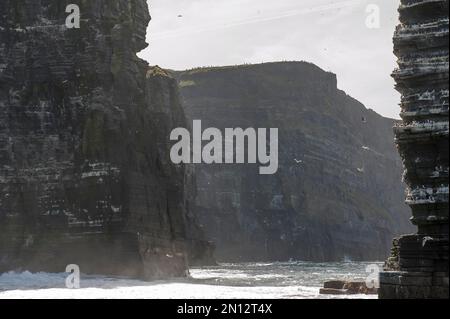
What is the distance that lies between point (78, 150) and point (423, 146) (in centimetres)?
4112

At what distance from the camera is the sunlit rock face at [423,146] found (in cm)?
2820

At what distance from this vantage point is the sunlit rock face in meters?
28.2

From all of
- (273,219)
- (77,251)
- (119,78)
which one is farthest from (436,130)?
(273,219)

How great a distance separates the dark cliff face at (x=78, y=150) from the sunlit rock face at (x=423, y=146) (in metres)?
35.1

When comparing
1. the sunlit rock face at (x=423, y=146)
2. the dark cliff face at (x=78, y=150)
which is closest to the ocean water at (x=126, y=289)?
the dark cliff face at (x=78, y=150)

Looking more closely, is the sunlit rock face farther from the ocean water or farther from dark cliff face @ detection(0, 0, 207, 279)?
dark cliff face @ detection(0, 0, 207, 279)

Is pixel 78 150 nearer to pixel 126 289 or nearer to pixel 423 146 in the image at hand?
pixel 126 289

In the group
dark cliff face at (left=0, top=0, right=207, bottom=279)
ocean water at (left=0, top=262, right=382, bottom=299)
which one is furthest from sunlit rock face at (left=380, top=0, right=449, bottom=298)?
dark cliff face at (left=0, top=0, right=207, bottom=279)

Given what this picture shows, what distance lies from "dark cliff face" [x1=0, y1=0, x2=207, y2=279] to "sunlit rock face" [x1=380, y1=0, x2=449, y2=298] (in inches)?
1384

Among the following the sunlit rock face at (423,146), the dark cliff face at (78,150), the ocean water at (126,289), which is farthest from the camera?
the dark cliff face at (78,150)

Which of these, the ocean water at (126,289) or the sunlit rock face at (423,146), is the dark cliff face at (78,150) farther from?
the sunlit rock face at (423,146)

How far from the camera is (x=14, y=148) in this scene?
215 feet

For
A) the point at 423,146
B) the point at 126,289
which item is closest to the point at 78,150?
the point at 126,289

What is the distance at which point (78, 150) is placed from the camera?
65.6 m
